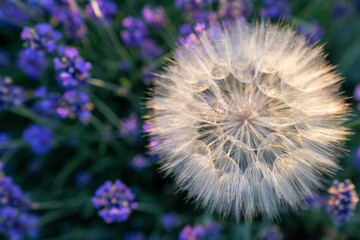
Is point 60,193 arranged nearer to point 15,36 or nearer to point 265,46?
point 15,36

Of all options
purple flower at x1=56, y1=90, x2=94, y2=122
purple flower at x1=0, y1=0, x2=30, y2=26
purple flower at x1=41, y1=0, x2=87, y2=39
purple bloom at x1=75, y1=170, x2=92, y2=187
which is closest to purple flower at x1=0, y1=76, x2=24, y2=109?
purple flower at x1=56, y1=90, x2=94, y2=122

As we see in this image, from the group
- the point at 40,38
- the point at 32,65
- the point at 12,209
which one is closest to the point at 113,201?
the point at 12,209

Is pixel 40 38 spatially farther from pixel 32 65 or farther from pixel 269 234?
pixel 269 234

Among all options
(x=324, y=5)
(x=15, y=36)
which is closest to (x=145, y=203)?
(x=15, y=36)

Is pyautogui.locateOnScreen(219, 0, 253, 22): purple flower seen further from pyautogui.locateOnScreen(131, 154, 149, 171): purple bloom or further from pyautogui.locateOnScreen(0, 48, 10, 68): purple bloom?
pyautogui.locateOnScreen(0, 48, 10, 68): purple bloom

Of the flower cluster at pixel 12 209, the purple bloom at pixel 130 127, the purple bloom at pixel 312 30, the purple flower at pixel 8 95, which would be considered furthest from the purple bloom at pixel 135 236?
the purple bloom at pixel 312 30

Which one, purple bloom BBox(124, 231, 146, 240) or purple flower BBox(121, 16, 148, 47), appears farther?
purple bloom BBox(124, 231, 146, 240)
